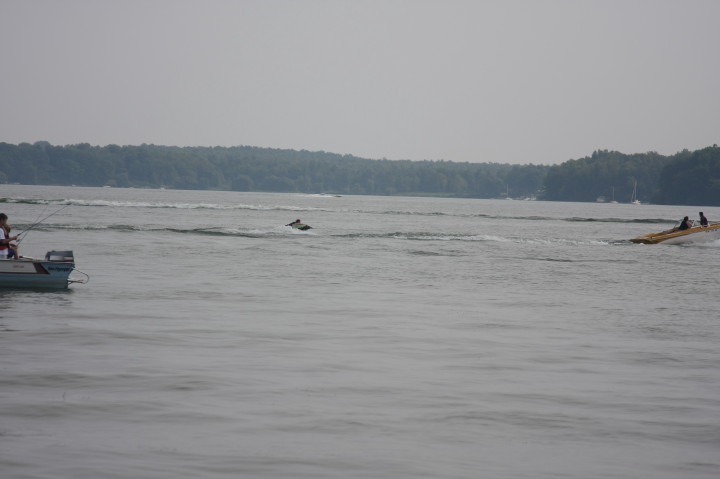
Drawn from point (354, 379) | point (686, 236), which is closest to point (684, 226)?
point (686, 236)

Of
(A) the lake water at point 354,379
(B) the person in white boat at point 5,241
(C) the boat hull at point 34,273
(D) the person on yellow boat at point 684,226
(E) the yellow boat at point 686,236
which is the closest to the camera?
(A) the lake water at point 354,379

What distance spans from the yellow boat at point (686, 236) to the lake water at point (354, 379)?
26607mm

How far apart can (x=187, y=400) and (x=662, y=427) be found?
5950 millimetres

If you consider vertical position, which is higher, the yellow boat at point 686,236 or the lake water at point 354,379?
the yellow boat at point 686,236

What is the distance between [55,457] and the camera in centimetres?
895

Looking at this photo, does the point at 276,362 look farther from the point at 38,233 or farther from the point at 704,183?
the point at 704,183

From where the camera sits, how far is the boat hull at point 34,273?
22141 mm

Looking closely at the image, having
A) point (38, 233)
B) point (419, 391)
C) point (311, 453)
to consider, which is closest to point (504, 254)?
point (38, 233)

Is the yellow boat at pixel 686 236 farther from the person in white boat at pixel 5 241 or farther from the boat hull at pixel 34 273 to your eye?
the person in white boat at pixel 5 241

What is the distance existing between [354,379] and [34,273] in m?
12.3

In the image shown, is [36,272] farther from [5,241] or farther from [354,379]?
A: [354,379]

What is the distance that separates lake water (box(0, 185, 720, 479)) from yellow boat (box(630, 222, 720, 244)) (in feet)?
87.3

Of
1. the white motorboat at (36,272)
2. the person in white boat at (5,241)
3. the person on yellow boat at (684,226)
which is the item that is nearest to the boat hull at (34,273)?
the white motorboat at (36,272)

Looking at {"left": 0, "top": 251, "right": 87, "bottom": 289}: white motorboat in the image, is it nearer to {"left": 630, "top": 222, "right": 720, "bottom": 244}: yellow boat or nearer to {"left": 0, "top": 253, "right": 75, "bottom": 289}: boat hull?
{"left": 0, "top": 253, "right": 75, "bottom": 289}: boat hull
